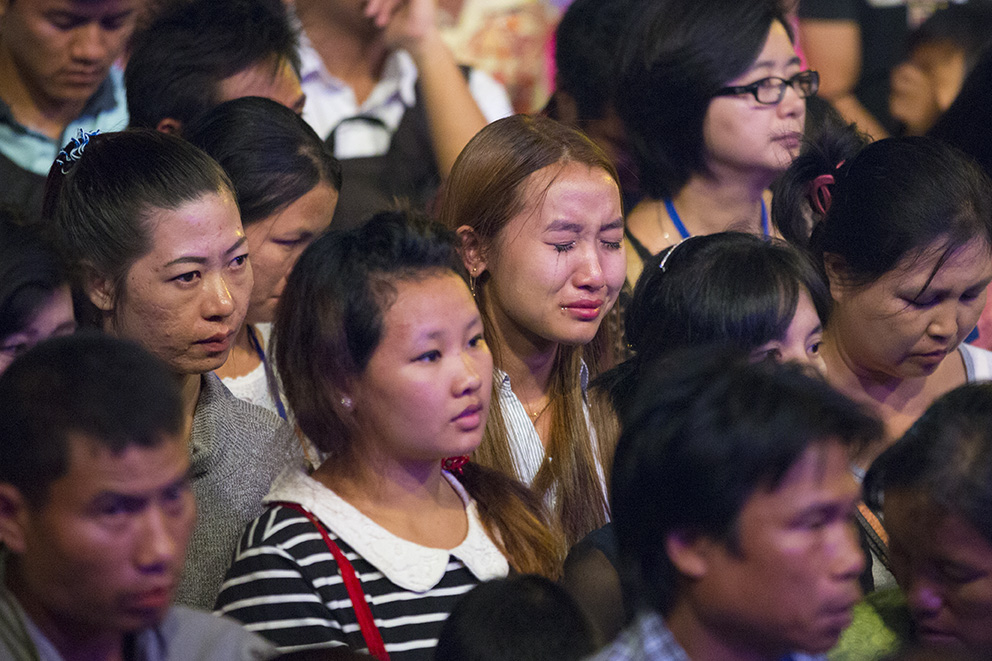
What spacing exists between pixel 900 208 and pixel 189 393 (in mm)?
1441

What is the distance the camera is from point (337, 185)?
2758 mm

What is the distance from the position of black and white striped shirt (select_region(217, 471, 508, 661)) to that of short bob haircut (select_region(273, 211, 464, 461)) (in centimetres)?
12

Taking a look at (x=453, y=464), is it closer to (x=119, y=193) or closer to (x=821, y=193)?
(x=119, y=193)

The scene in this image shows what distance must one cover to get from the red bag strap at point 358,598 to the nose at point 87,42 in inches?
71.6

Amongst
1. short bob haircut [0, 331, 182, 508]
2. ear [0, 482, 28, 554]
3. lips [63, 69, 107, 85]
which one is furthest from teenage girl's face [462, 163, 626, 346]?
lips [63, 69, 107, 85]

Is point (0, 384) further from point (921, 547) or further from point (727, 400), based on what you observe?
point (921, 547)

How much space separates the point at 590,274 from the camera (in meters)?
2.30

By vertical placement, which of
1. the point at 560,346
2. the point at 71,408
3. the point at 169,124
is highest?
the point at 71,408

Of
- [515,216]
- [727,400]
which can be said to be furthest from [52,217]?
[727,400]

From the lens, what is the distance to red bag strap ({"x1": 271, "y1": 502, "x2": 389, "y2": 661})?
1.68 m

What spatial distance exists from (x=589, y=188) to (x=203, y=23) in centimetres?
128

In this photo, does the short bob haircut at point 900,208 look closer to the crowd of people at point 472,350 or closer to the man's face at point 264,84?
the crowd of people at point 472,350

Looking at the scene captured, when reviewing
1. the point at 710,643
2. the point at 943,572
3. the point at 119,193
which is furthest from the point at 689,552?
the point at 119,193

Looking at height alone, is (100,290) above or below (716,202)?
A: above
